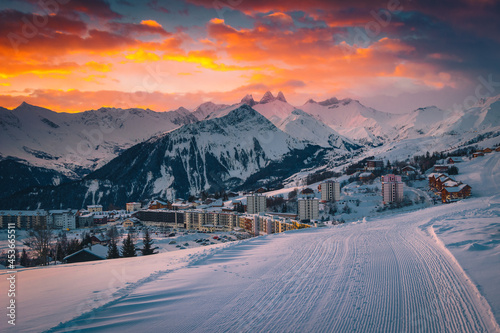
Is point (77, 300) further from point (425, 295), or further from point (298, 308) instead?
point (425, 295)

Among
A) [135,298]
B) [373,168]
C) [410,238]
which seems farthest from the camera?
[373,168]

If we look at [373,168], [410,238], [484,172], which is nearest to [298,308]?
[410,238]

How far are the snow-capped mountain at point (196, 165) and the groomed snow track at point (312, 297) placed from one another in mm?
112172

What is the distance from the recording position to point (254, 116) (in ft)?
642

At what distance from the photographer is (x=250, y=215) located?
48.3 metres

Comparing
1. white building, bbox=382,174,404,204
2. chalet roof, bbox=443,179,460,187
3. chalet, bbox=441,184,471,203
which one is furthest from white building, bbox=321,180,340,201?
chalet, bbox=441,184,471,203

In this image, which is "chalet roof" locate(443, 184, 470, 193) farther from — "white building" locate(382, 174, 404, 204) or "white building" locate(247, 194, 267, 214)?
"white building" locate(247, 194, 267, 214)

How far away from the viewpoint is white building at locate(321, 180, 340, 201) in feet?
188

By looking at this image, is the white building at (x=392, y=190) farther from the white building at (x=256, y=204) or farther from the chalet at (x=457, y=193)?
the white building at (x=256, y=204)

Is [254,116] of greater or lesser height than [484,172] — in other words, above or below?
above

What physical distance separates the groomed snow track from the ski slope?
0.08ft

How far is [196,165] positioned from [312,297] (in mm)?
141695

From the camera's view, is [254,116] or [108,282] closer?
[108,282]

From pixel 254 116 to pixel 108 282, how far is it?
188325 mm
